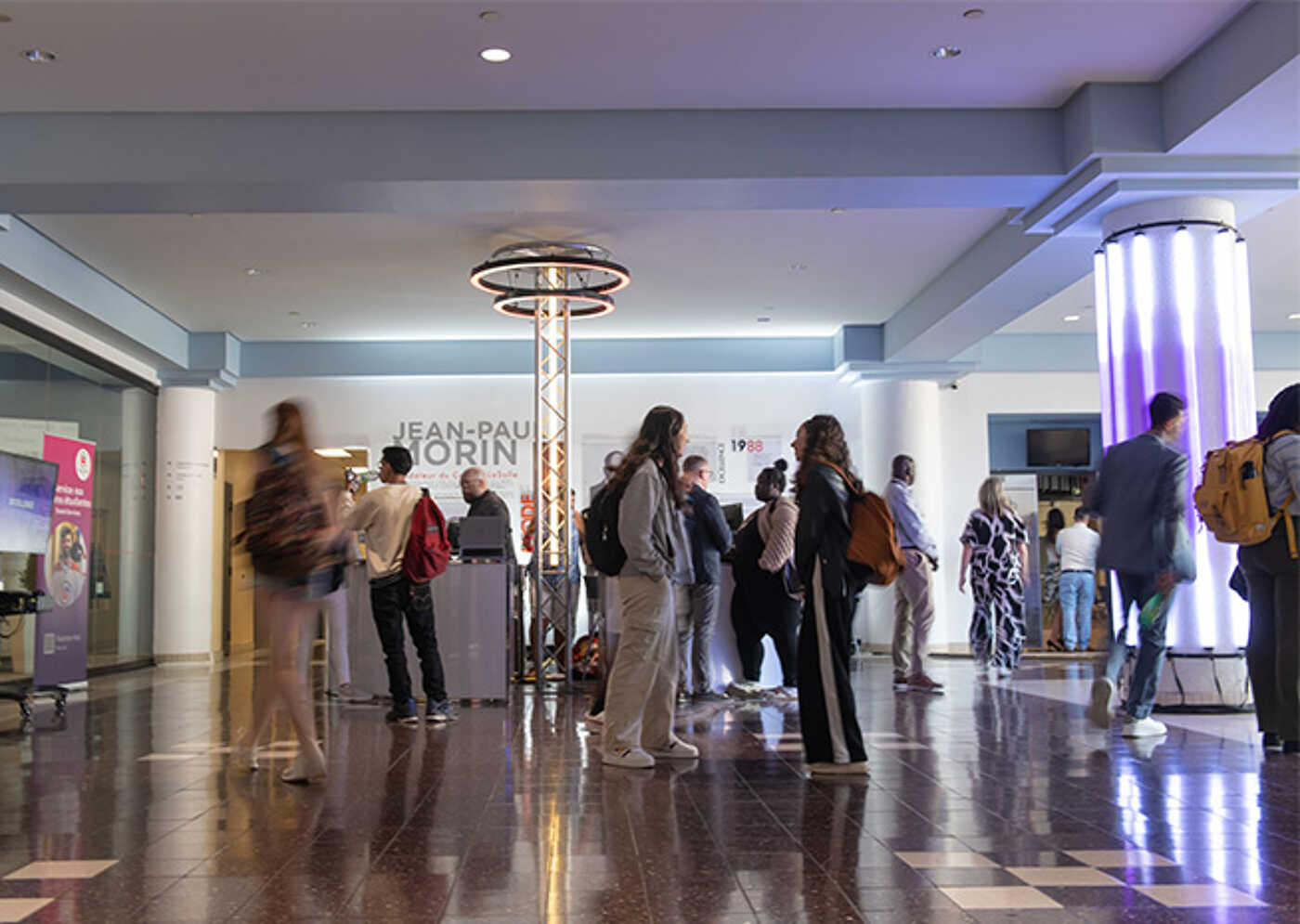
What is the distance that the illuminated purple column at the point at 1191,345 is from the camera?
7.44 metres

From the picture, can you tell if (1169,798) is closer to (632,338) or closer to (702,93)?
(702,93)

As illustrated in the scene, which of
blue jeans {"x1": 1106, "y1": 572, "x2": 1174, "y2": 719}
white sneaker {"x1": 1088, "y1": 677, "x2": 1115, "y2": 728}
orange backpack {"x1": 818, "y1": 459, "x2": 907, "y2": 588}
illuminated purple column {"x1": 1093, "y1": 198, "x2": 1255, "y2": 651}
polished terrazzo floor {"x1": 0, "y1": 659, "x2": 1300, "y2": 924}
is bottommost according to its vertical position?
polished terrazzo floor {"x1": 0, "y1": 659, "x2": 1300, "y2": 924}

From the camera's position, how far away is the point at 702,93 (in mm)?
7445

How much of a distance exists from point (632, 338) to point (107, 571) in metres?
6.10

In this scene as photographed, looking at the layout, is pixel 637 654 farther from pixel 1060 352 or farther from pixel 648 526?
pixel 1060 352

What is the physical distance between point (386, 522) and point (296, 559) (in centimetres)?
241

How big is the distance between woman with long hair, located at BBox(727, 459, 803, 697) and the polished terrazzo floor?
60.5 inches

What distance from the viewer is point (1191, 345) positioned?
7.55m

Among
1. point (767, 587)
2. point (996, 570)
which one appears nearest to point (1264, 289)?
point (996, 570)

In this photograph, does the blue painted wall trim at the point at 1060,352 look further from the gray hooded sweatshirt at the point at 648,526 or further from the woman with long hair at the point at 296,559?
the woman with long hair at the point at 296,559

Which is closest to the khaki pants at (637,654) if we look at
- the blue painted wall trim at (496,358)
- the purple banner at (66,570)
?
the purple banner at (66,570)

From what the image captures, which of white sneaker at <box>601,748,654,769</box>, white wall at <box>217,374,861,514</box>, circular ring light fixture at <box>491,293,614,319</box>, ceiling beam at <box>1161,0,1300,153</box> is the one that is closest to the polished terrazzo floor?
white sneaker at <box>601,748,654,769</box>

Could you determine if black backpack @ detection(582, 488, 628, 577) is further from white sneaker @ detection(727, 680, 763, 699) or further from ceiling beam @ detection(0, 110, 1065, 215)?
white sneaker @ detection(727, 680, 763, 699)

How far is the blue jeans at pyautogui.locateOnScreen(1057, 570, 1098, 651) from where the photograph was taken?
553 inches
